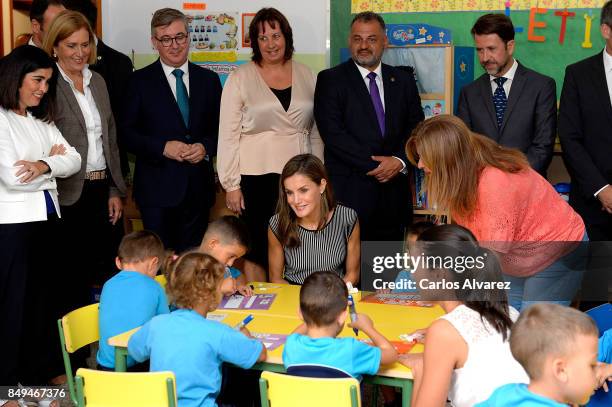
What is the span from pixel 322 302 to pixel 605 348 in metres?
0.95

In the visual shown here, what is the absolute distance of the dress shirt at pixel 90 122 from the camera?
4316 millimetres

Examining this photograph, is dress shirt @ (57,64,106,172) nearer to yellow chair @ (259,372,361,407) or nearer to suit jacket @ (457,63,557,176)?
suit jacket @ (457,63,557,176)

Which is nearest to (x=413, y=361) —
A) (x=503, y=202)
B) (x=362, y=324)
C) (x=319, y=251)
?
(x=362, y=324)

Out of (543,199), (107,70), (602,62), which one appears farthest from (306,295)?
(107,70)

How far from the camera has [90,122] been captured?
14.2 feet

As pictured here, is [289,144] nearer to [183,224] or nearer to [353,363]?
[183,224]

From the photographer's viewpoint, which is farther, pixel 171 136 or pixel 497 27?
pixel 171 136

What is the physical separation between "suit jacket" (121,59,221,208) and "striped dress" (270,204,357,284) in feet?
2.96

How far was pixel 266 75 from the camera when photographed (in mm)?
4555

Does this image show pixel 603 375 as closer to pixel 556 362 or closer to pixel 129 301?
pixel 556 362

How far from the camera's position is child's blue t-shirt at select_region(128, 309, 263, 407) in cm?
263

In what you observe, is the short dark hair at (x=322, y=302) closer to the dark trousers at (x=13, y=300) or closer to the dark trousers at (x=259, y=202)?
the dark trousers at (x=13, y=300)

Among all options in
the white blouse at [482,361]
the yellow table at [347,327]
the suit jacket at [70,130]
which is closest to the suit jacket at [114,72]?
the suit jacket at [70,130]

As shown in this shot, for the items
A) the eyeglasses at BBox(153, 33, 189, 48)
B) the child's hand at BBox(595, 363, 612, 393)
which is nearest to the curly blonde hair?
the child's hand at BBox(595, 363, 612, 393)
